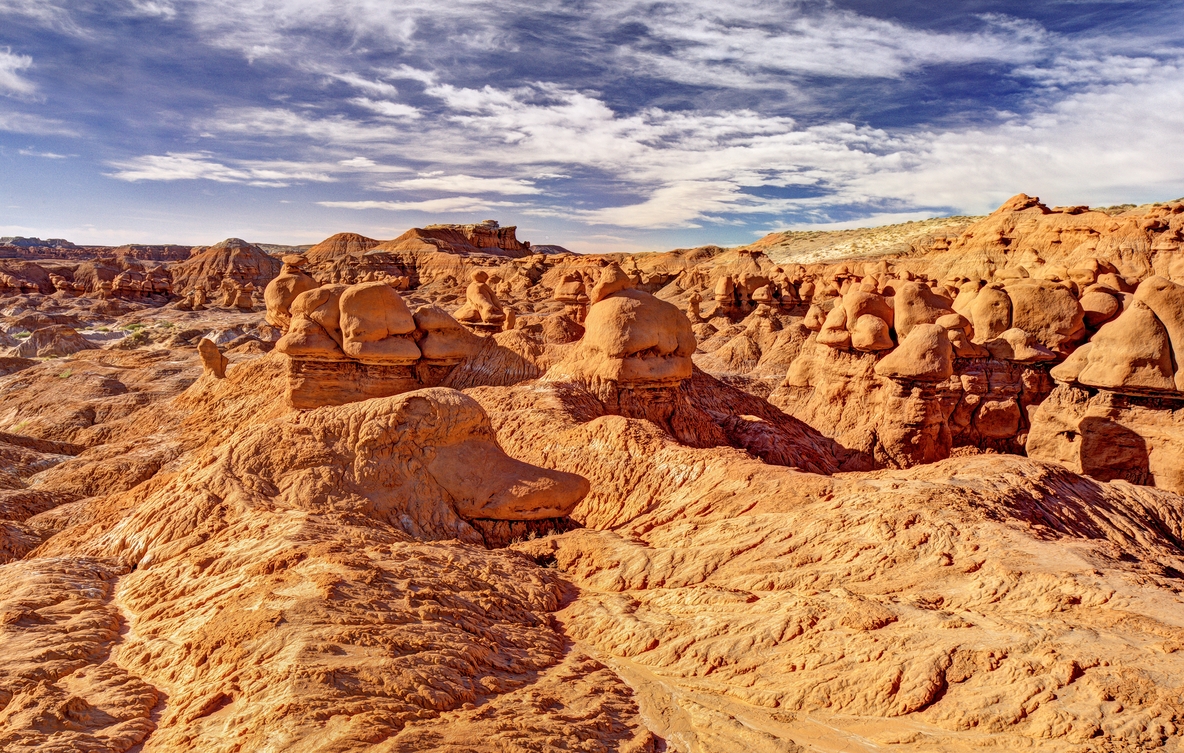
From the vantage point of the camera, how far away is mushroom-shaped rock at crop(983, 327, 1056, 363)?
Result: 13.3 m

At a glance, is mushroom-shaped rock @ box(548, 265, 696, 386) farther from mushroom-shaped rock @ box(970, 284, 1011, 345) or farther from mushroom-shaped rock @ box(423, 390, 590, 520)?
mushroom-shaped rock @ box(970, 284, 1011, 345)

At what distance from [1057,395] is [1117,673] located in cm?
750

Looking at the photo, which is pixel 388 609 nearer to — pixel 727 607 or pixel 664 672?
pixel 664 672

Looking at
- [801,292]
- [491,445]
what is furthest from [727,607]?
[801,292]

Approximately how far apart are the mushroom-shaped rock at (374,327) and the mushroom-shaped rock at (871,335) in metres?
8.36

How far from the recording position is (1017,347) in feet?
44.1

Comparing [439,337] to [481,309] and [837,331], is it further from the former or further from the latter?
[837,331]

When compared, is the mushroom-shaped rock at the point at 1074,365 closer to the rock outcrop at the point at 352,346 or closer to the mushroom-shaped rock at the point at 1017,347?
the mushroom-shaped rock at the point at 1017,347

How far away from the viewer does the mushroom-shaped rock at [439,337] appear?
14070 millimetres

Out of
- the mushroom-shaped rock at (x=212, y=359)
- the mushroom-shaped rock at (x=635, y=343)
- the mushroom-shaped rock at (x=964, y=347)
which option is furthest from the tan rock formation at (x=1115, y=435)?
the mushroom-shaped rock at (x=212, y=359)

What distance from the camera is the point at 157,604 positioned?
574 cm

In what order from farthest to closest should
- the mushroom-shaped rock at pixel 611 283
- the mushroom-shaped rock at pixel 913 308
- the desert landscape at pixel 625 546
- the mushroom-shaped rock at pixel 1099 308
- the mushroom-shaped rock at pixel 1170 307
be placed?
1. the mushroom-shaped rock at pixel 913 308
2. the mushroom-shaped rock at pixel 1099 308
3. the mushroom-shaped rock at pixel 611 283
4. the mushroom-shaped rock at pixel 1170 307
5. the desert landscape at pixel 625 546

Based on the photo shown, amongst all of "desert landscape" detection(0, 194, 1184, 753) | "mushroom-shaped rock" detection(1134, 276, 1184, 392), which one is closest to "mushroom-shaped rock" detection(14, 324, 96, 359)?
"desert landscape" detection(0, 194, 1184, 753)

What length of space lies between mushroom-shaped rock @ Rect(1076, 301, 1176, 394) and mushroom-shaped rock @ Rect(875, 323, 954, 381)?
2.77 meters
